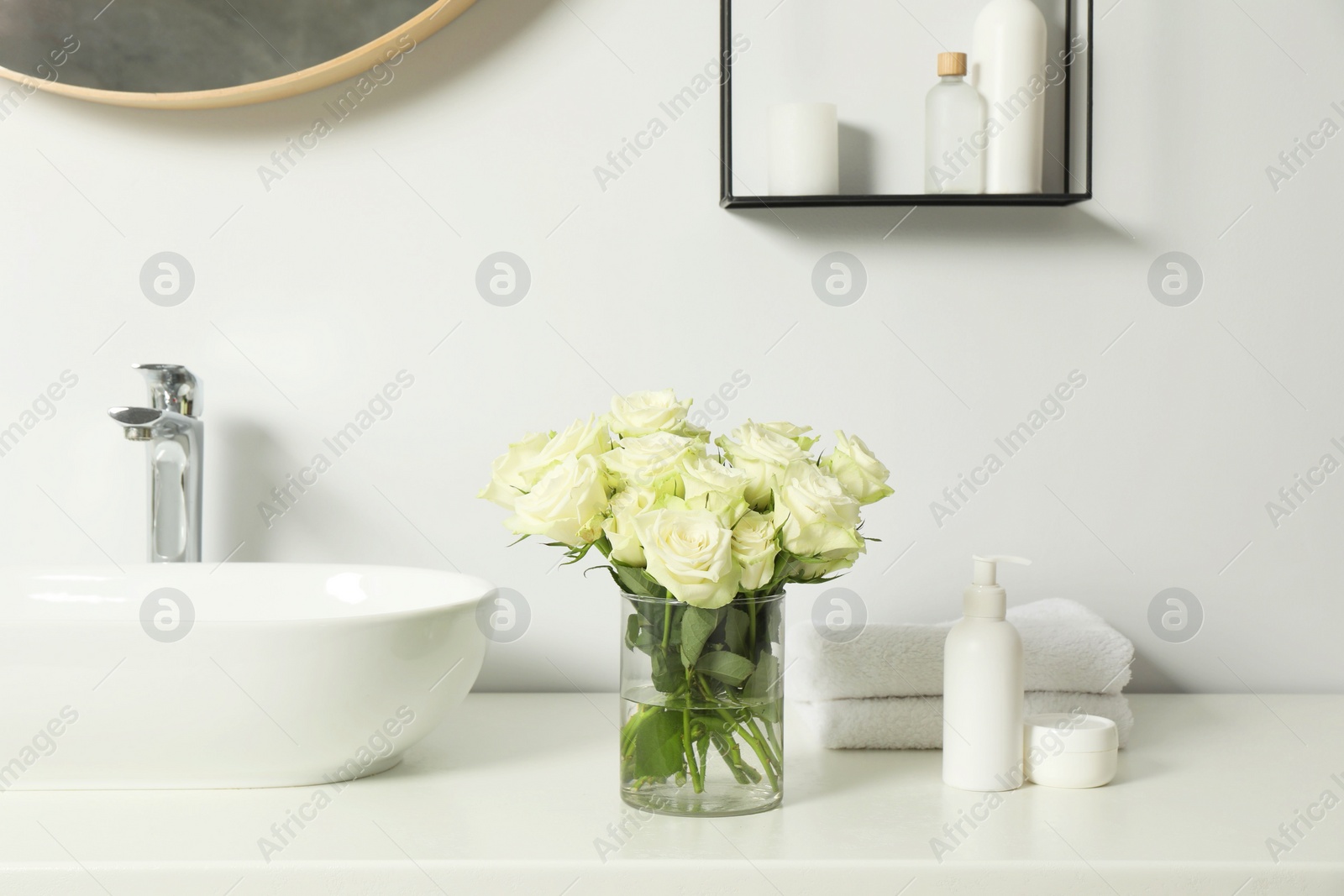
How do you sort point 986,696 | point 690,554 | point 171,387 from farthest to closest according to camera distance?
1. point 171,387
2. point 986,696
3. point 690,554

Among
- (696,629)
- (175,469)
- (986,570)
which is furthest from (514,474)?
A: (175,469)

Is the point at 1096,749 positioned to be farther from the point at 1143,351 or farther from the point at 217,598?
the point at 217,598

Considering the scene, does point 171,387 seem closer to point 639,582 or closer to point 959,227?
point 639,582

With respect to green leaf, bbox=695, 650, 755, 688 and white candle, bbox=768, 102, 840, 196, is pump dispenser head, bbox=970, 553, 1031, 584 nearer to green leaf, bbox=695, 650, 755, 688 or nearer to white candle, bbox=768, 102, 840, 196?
green leaf, bbox=695, 650, 755, 688

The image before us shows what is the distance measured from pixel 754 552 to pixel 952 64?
56 centimetres

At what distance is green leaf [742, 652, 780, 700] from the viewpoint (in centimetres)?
68

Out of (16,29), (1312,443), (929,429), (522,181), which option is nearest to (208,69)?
(16,29)

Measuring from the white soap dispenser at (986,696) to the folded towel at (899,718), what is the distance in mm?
79

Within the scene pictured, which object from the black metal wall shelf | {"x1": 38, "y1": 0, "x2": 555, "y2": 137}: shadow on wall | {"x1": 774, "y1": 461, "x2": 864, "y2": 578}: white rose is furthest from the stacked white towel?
{"x1": 38, "y1": 0, "x2": 555, "y2": 137}: shadow on wall

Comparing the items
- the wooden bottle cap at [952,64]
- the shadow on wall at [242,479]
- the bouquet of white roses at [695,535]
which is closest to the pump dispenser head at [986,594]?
the bouquet of white roses at [695,535]

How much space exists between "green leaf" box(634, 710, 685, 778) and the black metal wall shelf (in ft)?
1.61

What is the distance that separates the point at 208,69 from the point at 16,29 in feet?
0.60

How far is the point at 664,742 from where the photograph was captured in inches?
26.7

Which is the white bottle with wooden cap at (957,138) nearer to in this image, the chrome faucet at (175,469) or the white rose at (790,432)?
the white rose at (790,432)
